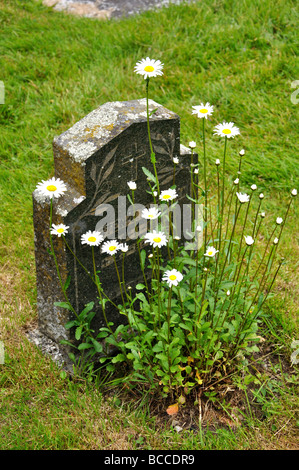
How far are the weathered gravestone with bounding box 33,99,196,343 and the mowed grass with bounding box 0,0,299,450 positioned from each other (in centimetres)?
43

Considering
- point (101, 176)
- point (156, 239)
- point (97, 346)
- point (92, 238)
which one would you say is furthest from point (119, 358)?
point (101, 176)

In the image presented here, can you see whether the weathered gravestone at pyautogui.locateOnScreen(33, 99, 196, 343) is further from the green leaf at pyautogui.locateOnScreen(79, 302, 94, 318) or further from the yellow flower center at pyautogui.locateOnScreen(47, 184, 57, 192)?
the yellow flower center at pyautogui.locateOnScreen(47, 184, 57, 192)

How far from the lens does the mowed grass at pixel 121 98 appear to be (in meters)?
2.61

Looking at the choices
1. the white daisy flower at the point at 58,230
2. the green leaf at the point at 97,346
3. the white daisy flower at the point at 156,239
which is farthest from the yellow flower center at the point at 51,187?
the green leaf at the point at 97,346

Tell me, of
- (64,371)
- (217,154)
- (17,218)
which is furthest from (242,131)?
(64,371)

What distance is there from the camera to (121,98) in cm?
491

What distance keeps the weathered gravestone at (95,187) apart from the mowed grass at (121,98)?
428mm

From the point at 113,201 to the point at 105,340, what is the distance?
2.60 feet

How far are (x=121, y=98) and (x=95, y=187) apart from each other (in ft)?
8.17

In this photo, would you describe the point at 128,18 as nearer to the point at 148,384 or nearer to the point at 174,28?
the point at 174,28

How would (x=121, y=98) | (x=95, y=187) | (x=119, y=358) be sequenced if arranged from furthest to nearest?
1. (x=121, y=98)
2. (x=119, y=358)
3. (x=95, y=187)

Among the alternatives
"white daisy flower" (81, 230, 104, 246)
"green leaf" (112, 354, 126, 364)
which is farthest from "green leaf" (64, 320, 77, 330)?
"white daisy flower" (81, 230, 104, 246)

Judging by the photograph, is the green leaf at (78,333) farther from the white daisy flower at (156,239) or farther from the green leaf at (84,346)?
the white daisy flower at (156,239)

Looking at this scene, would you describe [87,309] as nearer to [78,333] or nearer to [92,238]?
[78,333]
